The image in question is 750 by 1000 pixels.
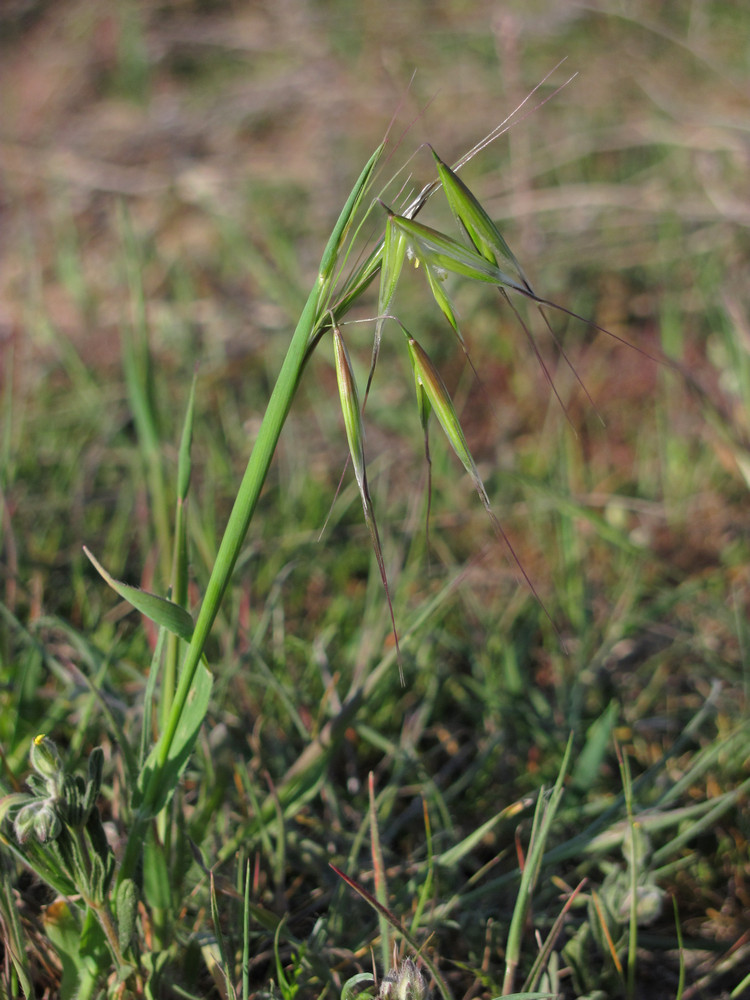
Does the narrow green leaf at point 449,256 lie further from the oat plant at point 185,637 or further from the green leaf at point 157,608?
the green leaf at point 157,608

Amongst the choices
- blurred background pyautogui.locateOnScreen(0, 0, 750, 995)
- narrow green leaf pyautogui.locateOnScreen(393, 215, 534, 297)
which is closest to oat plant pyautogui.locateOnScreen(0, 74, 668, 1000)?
narrow green leaf pyautogui.locateOnScreen(393, 215, 534, 297)

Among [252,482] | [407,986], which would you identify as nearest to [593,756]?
[407,986]

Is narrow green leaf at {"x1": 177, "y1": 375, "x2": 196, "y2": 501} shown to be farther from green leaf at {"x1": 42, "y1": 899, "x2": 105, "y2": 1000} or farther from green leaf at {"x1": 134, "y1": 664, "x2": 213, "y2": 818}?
green leaf at {"x1": 42, "y1": 899, "x2": 105, "y2": 1000}

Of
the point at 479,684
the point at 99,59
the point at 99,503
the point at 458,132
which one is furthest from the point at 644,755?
the point at 99,59

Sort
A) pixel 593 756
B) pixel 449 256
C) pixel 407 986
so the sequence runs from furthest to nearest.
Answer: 1. pixel 593 756
2. pixel 407 986
3. pixel 449 256

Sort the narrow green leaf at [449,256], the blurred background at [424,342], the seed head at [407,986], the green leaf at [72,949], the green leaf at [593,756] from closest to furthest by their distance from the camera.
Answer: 1. the narrow green leaf at [449,256]
2. the seed head at [407,986]
3. the green leaf at [72,949]
4. the green leaf at [593,756]
5. the blurred background at [424,342]

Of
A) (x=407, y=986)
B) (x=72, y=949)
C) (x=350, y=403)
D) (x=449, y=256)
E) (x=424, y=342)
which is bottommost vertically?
(x=72, y=949)

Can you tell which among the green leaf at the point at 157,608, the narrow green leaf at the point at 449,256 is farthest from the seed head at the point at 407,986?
the narrow green leaf at the point at 449,256

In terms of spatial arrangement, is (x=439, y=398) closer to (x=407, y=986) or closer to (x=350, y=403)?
(x=350, y=403)

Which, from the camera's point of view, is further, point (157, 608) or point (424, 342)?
point (424, 342)
